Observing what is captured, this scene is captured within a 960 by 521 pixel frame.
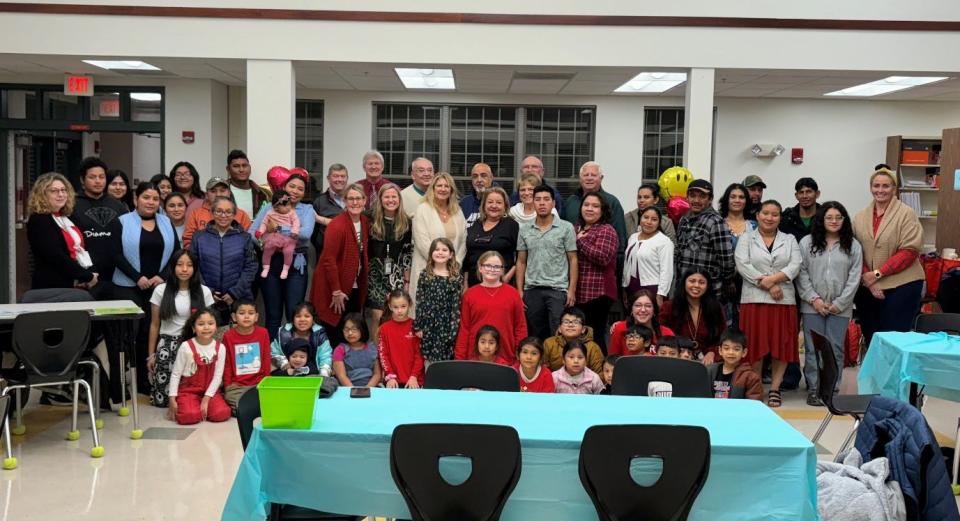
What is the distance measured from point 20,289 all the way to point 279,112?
438cm

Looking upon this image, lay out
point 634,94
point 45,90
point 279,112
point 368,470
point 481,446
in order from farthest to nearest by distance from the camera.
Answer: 1. point 634,94
2. point 45,90
3. point 279,112
4. point 368,470
5. point 481,446

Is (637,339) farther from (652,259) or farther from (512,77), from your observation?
(512,77)

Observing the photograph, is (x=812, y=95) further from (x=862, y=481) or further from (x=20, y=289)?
(x=20, y=289)

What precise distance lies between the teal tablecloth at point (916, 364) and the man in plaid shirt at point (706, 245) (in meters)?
1.43

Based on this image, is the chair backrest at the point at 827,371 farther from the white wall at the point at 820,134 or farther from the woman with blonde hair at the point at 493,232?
the white wall at the point at 820,134

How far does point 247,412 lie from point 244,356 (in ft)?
9.05

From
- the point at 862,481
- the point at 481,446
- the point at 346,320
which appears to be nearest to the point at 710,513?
the point at 862,481

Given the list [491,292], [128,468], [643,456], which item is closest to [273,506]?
[643,456]

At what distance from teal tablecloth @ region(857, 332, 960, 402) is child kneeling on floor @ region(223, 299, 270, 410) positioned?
384cm

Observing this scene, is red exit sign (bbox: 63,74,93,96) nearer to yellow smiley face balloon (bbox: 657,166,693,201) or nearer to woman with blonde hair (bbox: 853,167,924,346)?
yellow smiley face balloon (bbox: 657,166,693,201)

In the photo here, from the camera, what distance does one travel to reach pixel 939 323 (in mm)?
5465

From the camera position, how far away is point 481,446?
265 centimetres

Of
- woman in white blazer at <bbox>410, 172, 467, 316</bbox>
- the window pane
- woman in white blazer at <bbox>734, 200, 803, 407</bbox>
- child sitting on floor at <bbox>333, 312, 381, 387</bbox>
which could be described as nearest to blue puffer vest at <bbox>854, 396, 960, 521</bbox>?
woman in white blazer at <bbox>734, 200, 803, 407</bbox>

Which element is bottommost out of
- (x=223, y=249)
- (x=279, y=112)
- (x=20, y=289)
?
(x=20, y=289)
